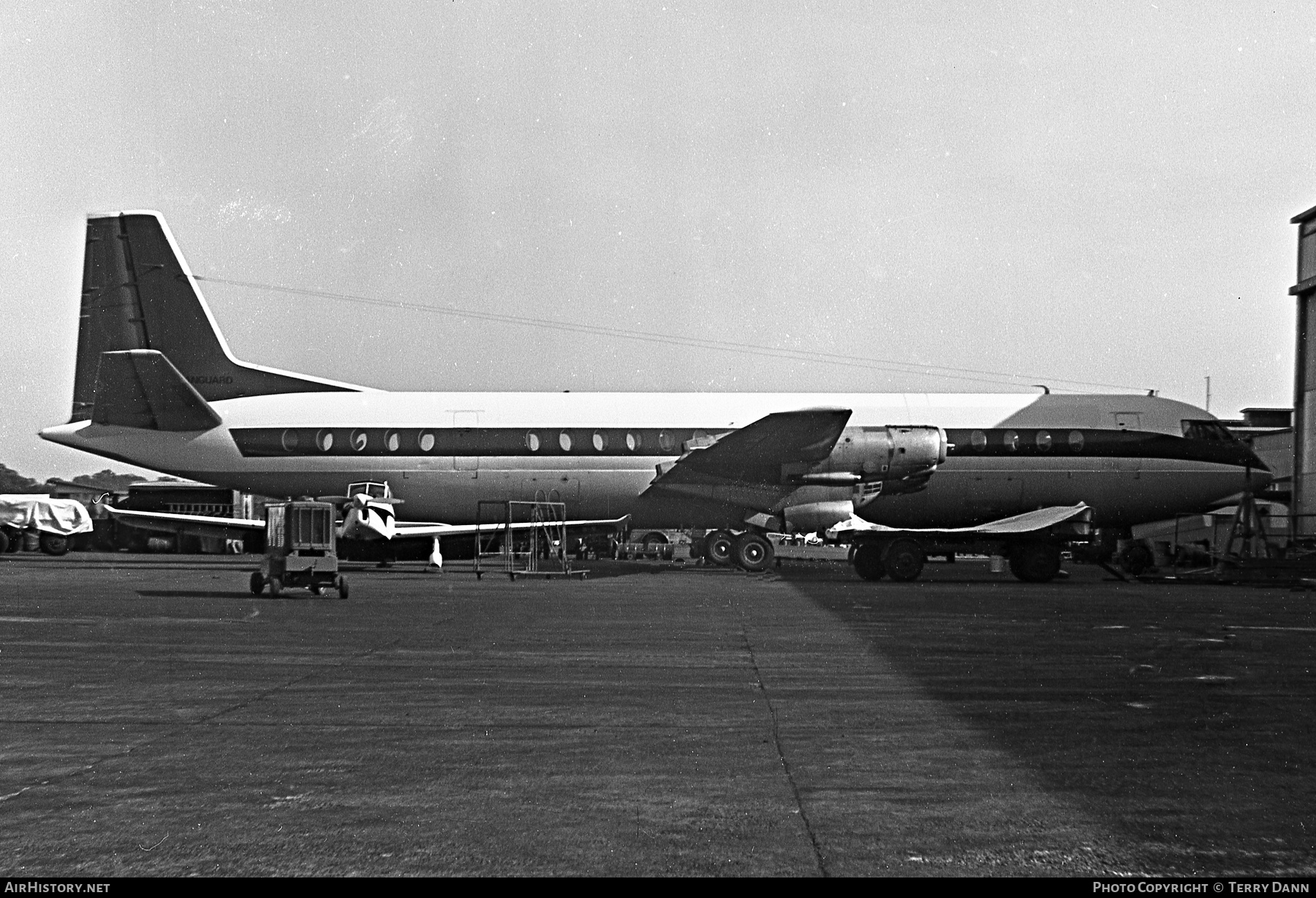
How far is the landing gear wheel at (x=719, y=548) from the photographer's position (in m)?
33.3

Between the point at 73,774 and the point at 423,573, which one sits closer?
the point at 73,774

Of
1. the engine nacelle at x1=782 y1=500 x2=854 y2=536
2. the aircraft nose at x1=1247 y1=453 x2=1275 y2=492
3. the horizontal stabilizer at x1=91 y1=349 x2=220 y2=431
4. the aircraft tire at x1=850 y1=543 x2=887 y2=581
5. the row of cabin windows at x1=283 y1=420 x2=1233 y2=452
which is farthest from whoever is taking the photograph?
the aircraft nose at x1=1247 y1=453 x2=1275 y2=492

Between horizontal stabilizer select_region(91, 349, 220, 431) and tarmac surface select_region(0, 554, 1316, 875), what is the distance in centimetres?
1566

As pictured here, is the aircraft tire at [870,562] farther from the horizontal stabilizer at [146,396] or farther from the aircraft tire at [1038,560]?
the horizontal stabilizer at [146,396]

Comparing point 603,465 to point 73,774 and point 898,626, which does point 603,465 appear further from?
point 73,774

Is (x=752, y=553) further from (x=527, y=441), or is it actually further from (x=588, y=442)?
(x=527, y=441)

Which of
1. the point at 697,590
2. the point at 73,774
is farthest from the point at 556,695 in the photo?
the point at 697,590

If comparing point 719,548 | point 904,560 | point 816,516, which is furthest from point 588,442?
point 904,560

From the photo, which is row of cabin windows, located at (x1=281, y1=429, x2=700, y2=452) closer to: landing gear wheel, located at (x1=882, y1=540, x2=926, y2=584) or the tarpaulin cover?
landing gear wheel, located at (x1=882, y1=540, x2=926, y2=584)

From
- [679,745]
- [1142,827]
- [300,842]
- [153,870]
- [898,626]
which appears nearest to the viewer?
[153,870]

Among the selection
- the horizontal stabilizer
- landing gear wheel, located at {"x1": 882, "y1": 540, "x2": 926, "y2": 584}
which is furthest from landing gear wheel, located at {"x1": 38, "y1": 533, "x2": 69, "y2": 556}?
landing gear wheel, located at {"x1": 882, "y1": 540, "x2": 926, "y2": 584}

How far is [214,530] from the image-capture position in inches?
1292

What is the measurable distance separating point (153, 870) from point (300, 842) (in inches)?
26.3

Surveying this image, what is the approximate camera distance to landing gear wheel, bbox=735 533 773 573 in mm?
32562
